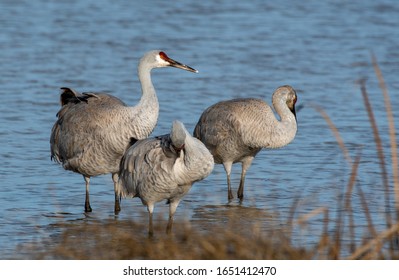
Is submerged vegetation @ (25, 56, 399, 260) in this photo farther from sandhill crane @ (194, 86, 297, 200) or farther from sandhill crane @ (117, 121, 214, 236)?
sandhill crane @ (194, 86, 297, 200)

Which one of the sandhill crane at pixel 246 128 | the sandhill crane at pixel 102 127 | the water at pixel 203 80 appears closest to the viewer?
the sandhill crane at pixel 102 127

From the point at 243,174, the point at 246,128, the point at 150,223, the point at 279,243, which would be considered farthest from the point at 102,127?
the point at 279,243

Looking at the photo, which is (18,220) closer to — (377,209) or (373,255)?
(377,209)

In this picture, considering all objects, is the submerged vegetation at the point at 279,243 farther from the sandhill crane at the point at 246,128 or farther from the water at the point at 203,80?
the sandhill crane at the point at 246,128

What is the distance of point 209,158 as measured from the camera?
7.67m

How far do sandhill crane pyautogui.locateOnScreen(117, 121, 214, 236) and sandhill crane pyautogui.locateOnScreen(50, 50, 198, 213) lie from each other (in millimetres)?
500

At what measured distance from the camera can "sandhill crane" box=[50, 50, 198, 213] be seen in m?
8.70

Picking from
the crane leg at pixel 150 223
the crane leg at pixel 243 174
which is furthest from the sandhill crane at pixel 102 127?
the crane leg at pixel 243 174

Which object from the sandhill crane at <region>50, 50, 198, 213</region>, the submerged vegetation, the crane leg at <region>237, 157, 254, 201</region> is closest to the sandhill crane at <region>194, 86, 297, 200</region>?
the crane leg at <region>237, 157, 254, 201</region>

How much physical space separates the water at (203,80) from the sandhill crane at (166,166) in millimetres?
322

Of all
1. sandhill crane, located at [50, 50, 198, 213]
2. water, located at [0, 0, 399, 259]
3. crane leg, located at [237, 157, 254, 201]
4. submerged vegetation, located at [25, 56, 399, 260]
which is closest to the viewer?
submerged vegetation, located at [25, 56, 399, 260]

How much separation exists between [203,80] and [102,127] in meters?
5.87

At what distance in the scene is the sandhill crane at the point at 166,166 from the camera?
7537mm

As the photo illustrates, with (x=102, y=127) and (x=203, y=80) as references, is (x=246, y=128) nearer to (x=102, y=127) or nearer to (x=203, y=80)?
(x=102, y=127)
